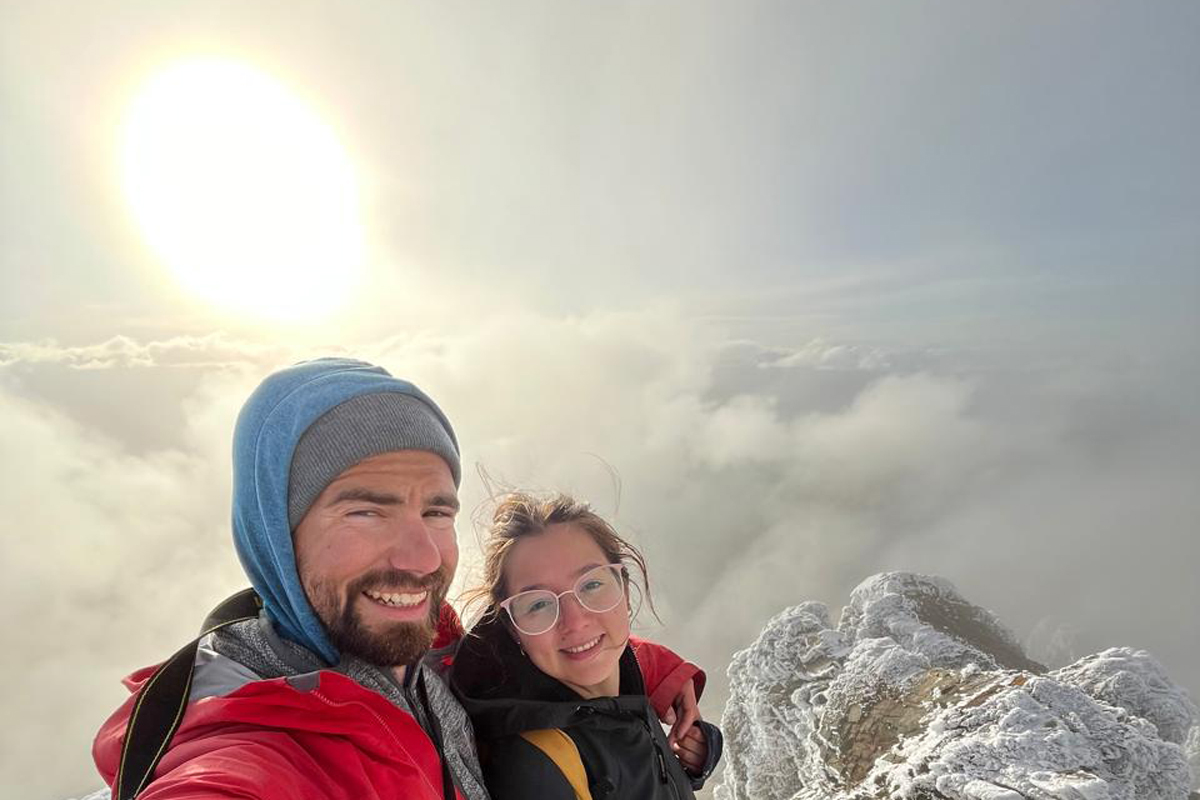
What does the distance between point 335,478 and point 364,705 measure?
136 centimetres

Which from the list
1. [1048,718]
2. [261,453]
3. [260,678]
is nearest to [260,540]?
[261,453]

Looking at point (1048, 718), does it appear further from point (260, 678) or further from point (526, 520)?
point (260, 678)

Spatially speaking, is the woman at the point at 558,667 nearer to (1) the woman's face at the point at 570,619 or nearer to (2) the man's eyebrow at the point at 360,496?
(1) the woman's face at the point at 570,619

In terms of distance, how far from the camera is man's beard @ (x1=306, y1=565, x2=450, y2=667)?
372cm

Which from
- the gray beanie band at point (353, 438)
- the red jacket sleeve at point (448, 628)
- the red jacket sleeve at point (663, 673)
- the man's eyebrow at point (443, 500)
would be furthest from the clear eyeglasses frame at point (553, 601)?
the red jacket sleeve at point (663, 673)

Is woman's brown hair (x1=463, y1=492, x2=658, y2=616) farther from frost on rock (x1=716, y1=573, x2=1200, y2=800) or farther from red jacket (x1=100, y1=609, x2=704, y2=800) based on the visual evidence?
frost on rock (x1=716, y1=573, x2=1200, y2=800)

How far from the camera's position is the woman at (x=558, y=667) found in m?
4.33

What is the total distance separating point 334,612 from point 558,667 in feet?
6.30

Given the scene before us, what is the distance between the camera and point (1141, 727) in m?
8.80

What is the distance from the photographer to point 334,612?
3.73 metres

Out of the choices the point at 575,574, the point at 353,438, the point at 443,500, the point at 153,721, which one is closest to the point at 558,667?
the point at 575,574

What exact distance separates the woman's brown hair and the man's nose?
1.39 metres

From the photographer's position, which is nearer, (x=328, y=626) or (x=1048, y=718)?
(x=328, y=626)

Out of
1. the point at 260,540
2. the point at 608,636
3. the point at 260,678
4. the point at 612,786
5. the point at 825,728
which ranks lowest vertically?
the point at 825,728
